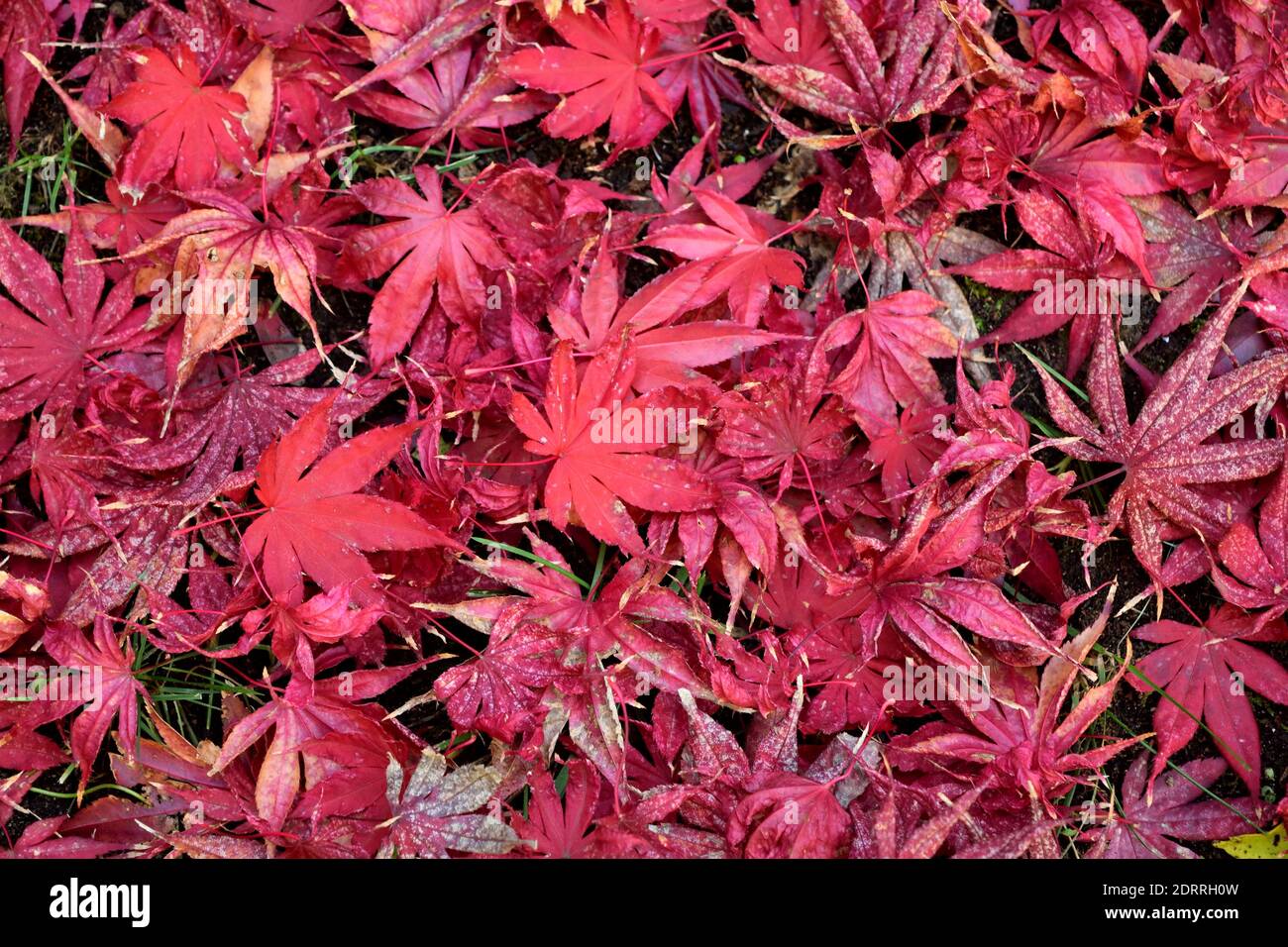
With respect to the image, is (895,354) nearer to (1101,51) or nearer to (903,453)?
(903,453)

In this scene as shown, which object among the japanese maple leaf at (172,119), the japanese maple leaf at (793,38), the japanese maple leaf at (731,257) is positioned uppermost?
the japanese maple leaf at (793,38)

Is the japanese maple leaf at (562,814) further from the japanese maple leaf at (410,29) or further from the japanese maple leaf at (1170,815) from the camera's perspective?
the japanese maple leaf at (410,29)

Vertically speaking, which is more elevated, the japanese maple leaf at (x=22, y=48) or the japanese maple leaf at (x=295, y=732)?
the japanese maple leaf at (x=22, y=48)

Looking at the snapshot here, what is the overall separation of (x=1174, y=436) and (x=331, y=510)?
123 cm

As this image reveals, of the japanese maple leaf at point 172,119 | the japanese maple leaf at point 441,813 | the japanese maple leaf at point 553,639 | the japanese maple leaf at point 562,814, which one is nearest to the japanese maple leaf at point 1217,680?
the japanese maple leaf at point 553,639

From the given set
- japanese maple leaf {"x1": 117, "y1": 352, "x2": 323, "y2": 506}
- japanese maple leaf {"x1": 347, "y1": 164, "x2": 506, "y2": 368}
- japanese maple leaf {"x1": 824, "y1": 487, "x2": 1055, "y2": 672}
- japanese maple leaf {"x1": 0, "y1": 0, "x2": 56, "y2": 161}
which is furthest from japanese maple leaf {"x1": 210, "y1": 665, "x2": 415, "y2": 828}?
japanese maple leaf {"x1": 0, "y1": 0, "x2": 56, "y2": 161}

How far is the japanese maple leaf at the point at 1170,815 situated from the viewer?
1.50 m

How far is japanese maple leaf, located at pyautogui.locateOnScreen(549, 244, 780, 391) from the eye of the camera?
1433mm

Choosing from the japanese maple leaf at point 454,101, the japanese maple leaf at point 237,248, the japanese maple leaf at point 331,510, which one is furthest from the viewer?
the japanese maple leaf at point 454,101

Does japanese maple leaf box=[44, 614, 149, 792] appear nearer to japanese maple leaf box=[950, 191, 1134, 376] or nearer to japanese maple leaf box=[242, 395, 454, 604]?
japanese maple leaf box=[242, 395, 454, 604]

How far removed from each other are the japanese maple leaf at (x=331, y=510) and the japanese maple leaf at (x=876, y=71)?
795mm

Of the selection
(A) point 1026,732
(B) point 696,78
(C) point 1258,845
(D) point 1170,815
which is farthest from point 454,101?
(C) point 1258,845

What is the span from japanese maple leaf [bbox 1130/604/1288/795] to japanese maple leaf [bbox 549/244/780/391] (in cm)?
79

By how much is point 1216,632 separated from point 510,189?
1263 mm
